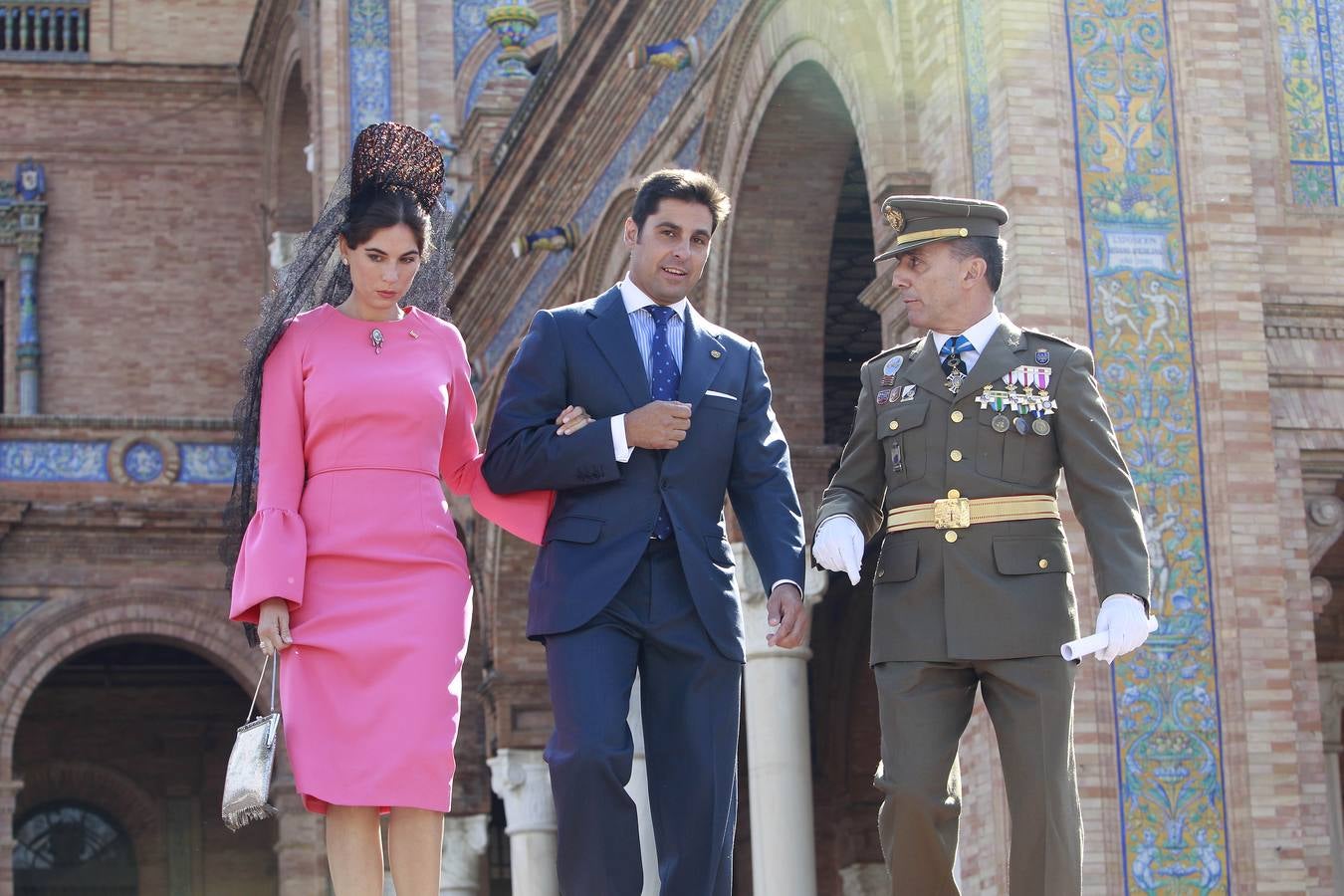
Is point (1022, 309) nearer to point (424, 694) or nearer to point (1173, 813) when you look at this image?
point (1173, 813)

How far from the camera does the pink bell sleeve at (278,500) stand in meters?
4.88

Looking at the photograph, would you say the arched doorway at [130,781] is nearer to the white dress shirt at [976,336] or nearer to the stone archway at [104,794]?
the stone archway at [104,794]

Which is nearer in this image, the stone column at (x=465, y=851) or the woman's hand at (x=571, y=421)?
the woman's hand at (x=571, y=421)

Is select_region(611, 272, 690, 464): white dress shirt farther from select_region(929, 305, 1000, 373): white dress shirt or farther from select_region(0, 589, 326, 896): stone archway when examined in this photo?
select_region(0, 589, 326, 896): stone archway

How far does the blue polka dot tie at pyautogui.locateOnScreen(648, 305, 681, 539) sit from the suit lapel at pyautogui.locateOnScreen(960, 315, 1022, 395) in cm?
62

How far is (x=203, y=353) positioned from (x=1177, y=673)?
722 inches

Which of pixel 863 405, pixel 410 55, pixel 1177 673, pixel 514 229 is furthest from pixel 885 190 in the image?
pixel 410 55

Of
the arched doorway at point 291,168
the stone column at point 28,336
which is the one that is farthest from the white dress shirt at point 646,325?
the stone column at point 28,336

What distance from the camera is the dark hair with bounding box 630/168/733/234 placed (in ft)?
17.0

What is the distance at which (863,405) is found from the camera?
17.7 ft

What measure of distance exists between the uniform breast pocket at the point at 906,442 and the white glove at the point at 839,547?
16 centimetres

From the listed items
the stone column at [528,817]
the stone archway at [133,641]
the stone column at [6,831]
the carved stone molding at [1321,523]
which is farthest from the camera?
the stone archway at [133,641]

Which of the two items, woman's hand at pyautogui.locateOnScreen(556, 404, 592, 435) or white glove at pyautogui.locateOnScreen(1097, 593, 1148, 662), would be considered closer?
white glove at pyautogui.locateOnScreen(1097, 593, 1148, 662)

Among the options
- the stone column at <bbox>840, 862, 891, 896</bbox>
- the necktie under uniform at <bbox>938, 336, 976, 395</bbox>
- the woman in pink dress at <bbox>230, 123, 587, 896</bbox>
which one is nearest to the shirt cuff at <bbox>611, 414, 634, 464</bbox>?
the woman in pink dress at <bbox>230, 123, 587, 896</bbox>
